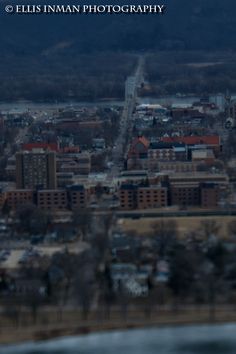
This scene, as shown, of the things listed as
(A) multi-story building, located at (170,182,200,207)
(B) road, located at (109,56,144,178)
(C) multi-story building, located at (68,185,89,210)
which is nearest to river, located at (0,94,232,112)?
(B) road, located at (109,56,144,178)

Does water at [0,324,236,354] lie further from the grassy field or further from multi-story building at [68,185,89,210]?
multi-story building at [68,185,89,210]

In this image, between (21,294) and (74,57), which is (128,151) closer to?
(21,294)

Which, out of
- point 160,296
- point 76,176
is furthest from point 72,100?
point 160,296

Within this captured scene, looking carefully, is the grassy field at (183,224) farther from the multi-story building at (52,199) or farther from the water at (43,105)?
the water at (43,105)

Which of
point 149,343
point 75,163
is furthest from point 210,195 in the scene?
point 149,343

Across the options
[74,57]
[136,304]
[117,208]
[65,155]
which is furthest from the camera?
[74,57]

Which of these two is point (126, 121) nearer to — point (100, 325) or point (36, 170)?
point (36, 170)
